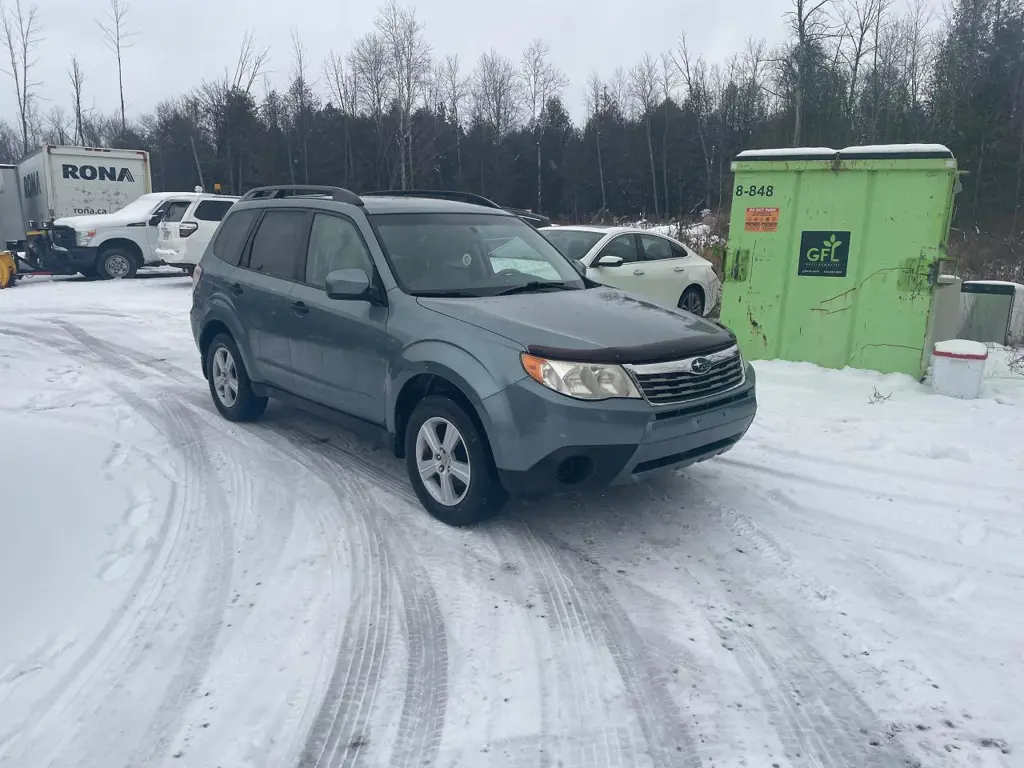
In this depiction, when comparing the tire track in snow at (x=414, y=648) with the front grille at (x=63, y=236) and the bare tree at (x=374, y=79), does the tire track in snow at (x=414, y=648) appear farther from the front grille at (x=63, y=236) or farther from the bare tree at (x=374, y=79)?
the bare tree at (x=374, y=79)

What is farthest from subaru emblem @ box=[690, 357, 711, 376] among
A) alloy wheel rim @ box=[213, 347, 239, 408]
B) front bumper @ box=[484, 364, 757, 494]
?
alloy wheel rim @ box=[213, 347, 239, 408]

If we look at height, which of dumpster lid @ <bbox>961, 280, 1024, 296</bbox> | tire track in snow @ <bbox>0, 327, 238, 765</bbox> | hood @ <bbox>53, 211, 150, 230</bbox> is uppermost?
hood @ <bbox>53, 211, 150, 230</bbox>

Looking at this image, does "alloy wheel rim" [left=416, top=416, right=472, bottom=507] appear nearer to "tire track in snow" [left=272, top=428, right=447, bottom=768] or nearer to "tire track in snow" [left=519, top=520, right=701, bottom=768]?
"tire track in snow" [left=272, top=428, right=447, bottom=768]

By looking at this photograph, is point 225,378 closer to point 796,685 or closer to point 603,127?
point 796,685

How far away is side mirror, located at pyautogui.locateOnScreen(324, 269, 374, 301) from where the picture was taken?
185 inches

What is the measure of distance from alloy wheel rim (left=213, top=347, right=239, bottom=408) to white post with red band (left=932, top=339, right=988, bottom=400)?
Result: 243 inches

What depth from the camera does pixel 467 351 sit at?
426 cm

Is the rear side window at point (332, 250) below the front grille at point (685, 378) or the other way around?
the other way around

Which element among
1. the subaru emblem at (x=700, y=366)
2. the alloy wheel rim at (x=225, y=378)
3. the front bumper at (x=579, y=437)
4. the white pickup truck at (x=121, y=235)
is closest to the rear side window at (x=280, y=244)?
the alloy wheel rim at (x=225, y=378)

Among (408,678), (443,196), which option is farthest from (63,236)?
(408,678)

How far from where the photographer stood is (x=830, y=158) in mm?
7938

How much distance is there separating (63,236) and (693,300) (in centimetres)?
1434

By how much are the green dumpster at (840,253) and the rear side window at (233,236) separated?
16.9 ft

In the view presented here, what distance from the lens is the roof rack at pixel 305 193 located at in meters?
5.47
